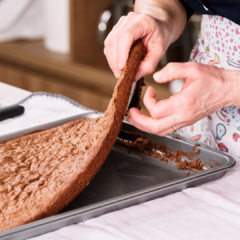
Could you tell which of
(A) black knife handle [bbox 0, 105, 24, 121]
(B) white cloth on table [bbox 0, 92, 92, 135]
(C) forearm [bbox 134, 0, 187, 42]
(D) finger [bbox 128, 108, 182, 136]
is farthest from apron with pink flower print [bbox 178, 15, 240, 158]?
(A) black knife handle [bbox 0, 105, 24, 121]

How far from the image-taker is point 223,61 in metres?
1.04

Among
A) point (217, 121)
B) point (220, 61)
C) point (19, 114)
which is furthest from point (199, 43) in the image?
point (19, 114)

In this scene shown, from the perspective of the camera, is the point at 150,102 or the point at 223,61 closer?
the point at 150,102

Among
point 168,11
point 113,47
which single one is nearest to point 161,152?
point 113,47

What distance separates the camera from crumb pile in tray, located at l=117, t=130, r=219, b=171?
0.88m

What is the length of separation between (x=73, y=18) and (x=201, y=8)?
1.74 m

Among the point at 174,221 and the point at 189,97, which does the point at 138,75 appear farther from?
the point at 174,221

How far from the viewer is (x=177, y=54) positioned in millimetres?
2352

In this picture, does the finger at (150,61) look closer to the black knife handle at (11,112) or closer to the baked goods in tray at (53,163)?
the baked goods in tray at (53,163)

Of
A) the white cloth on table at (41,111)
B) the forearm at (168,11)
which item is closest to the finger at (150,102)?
the forearm at (168,11)

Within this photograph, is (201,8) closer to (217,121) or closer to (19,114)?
(217,121)

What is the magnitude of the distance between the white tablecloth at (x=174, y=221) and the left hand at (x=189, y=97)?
0.52 ft

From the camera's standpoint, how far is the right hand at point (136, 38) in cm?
80

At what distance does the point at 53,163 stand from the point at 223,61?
0.59 m
